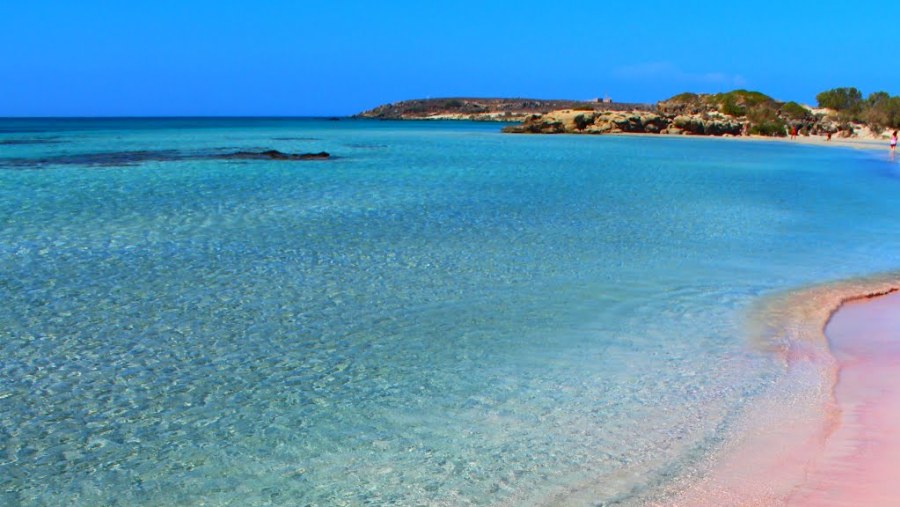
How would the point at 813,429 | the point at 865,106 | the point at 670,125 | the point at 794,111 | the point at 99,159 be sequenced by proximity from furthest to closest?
1. the point at 794,111
2. the point at 865,106
3. the point at 670,125
4. the point at 99,159
5. the point at 813,429

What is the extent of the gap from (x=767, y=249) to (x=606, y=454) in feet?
27.9

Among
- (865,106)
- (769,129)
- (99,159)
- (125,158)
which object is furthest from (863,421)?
(865,106)

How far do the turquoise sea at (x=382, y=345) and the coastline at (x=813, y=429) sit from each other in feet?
→ 0.54

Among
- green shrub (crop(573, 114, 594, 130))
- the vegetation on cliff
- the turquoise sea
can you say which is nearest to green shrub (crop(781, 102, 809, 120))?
the vegetation on cliff

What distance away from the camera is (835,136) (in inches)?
2667

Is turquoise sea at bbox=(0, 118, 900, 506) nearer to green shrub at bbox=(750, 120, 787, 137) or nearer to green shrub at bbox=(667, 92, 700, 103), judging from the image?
green shrub at bbox=(750, 120, 787, 137)

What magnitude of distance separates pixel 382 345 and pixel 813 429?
348 centimetres

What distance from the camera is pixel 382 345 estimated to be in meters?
7.09

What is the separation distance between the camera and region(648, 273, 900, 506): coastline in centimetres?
436

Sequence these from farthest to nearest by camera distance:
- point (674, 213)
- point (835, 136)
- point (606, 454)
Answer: point (835, 136) → point (674, 213) → point (606, 454)

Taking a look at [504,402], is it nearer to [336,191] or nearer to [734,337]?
[734,337]

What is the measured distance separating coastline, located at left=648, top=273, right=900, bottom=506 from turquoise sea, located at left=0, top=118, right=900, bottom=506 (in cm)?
16

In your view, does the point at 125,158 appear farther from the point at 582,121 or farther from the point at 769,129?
the point at 769,129

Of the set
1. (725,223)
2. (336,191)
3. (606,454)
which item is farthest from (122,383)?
(336,191)
